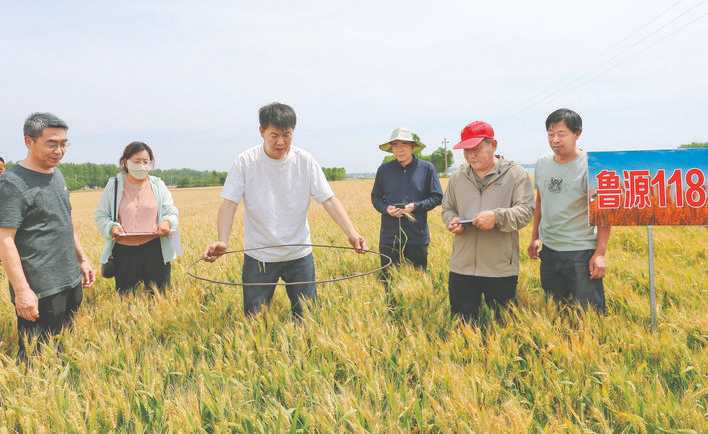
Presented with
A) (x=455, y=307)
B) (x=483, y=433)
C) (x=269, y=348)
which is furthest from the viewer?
(x=455, y=307)

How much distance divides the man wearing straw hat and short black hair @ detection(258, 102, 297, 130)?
67.9 inches

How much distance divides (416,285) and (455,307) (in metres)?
0.63

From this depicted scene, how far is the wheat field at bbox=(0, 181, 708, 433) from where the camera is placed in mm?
1901

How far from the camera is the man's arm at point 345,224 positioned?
→ 295 centimetres

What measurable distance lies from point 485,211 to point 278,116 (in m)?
1.48

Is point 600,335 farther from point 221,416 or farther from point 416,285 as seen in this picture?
point 221,416

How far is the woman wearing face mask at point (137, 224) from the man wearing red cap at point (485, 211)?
2601mm

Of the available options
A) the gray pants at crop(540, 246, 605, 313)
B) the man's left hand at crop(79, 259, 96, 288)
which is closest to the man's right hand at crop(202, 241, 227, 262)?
the man's left hand at crop(79, 259, 96, 288)

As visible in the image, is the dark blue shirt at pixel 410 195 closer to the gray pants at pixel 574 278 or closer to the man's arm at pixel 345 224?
A: the man's arm at pixel 345 224

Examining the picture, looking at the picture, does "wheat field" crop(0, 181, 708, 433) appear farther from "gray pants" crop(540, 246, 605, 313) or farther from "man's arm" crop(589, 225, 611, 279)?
"man's arm" crop(589, 225, 611, 279)

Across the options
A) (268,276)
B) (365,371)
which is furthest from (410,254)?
(365,371)

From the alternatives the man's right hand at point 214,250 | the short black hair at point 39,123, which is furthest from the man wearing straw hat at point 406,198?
the short black hair at point 39,123

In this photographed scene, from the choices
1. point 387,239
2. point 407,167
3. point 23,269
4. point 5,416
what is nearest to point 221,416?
point 5,416

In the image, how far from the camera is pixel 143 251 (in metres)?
3.81
